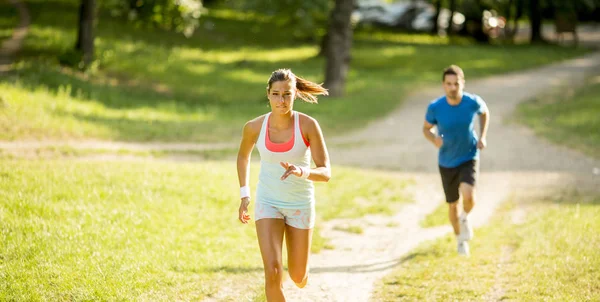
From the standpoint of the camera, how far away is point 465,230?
29.6 feet

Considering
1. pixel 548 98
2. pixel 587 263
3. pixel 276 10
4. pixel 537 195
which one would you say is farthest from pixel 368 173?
pixel 276 10

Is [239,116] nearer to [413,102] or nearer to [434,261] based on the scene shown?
[413,102]

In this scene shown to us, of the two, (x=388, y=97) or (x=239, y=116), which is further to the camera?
(x=388, y=97)

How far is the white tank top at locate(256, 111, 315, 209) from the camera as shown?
6129mm

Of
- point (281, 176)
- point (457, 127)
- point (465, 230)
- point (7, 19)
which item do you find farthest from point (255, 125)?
point (7, 19)

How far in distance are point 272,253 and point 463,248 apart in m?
3.76

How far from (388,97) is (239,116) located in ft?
23.2

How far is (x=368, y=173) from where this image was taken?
15.0 metres

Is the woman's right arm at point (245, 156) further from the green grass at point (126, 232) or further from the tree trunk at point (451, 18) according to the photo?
the tree trunk at point (451, 18)

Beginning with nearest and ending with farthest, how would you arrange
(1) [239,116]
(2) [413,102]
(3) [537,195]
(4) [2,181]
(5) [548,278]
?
1. (5) [548,278]
2. (4) [2,181]
3. (3) [537,195]
4. (1) [239,116]
5. (2) [413,102]

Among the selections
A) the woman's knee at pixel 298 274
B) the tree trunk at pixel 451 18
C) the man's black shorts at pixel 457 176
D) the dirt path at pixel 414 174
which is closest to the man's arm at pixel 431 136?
the man's black shorts at pixel 457 176

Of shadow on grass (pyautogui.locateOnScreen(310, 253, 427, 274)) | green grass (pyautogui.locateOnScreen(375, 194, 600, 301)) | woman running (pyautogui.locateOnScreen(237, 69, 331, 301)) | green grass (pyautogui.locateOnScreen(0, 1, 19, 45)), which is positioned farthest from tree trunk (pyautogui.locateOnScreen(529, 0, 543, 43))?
woman running (pyautogui.locateOnScreen(237, 69, 331, 301))

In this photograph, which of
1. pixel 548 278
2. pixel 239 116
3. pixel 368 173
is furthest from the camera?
pixel 239 116

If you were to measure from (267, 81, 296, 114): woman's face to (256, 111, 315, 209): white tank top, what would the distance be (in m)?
0.14
